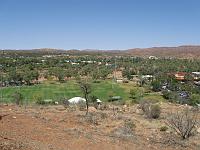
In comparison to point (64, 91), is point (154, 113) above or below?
above

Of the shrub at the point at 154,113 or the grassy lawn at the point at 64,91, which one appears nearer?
the shrub at the point at 154,113

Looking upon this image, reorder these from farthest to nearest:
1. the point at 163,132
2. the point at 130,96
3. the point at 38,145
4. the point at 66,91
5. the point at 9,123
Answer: the point at 66,91 → the point at 130,96 → the point at 163,132 → the point at 9,123 → the point at 38,145

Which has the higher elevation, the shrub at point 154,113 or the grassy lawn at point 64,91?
the shrub at point 154,113

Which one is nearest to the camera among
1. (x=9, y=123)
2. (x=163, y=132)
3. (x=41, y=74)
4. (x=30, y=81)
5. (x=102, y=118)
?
(x=9, y=123)

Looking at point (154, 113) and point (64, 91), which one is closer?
point (154, 113)

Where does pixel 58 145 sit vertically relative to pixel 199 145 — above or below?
above

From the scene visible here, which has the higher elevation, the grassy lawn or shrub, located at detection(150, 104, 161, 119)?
shrub, located at detection(150, 104, 161, 119)

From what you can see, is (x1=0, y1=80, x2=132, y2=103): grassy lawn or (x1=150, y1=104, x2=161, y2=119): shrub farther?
(x1=0, y1=80, x2=132, y2=103): grassy lawn

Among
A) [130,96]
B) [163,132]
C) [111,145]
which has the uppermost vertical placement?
[111,145]

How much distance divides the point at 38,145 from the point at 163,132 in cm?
1347

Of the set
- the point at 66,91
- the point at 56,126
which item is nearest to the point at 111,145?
the point at 56,126

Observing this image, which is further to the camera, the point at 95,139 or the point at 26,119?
the point at 26,119

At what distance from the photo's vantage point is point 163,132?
26.5 metres

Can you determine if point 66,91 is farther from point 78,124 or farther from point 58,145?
point 58,145
